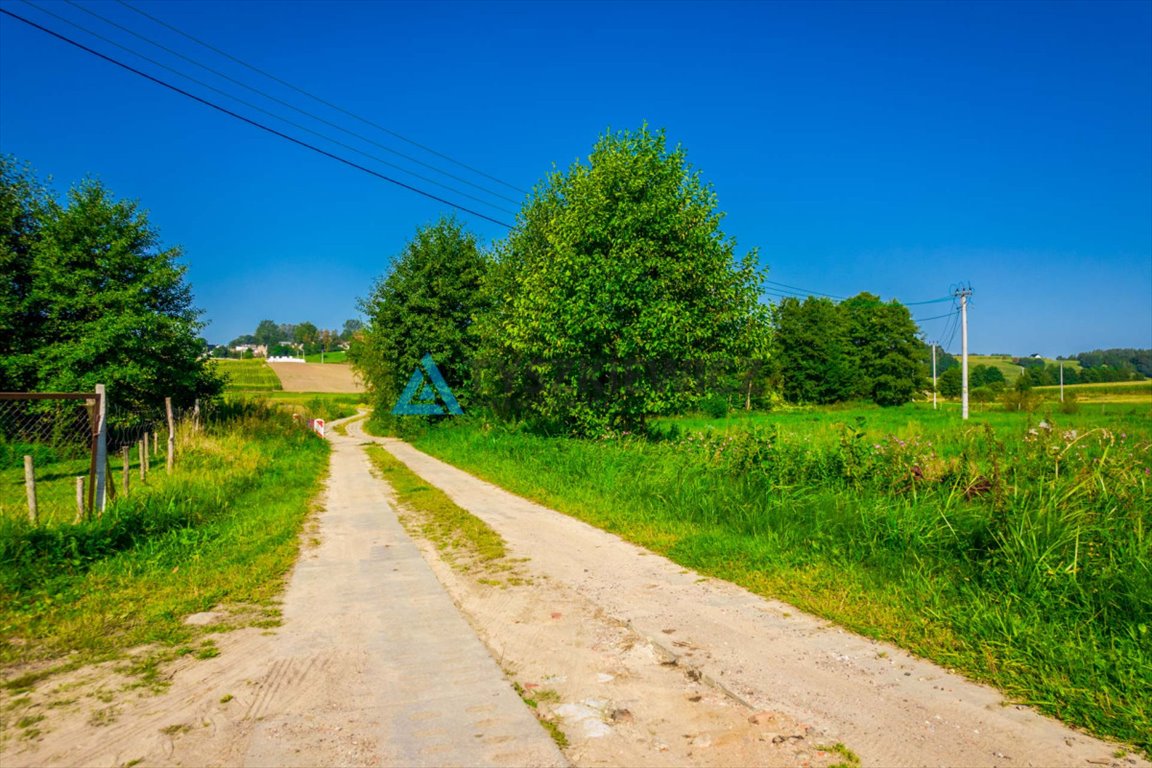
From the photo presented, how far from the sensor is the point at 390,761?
3059mm

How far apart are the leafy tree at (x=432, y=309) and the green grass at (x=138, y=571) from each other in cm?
1868

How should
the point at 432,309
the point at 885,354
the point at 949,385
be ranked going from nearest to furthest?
1. the point at 432,309
2. the point at 885,354
3. the point at 949,385

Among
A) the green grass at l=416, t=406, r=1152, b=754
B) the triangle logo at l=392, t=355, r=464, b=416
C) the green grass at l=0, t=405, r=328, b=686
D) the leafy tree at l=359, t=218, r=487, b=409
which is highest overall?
the leafy tree at l=359, t=218, r=487, b=409

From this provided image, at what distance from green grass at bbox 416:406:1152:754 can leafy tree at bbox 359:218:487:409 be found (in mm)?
20212

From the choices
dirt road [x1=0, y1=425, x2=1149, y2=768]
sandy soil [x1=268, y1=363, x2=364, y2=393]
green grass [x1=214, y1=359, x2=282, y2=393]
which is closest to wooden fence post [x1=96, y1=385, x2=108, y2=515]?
dirt road [x1=0, y1=425, x2=1149, y2=768]

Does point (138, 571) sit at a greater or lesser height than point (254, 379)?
lesser

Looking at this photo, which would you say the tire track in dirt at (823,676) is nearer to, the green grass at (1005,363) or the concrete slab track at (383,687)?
the concrete slab track at (383,687)

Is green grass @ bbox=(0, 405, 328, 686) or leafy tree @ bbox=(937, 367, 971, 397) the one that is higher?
leafy tree @ bbox=(937, 367, 971, 397)

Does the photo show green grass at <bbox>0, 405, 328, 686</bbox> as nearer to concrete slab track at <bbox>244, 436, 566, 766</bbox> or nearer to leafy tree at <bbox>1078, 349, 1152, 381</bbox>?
concrete slab track at <bbox>244, 436, 566, 766</bbox>

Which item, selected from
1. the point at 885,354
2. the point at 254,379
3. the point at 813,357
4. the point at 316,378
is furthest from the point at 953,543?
the point at 316,378

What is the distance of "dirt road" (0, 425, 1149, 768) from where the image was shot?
315 cm

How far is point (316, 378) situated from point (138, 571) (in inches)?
3752

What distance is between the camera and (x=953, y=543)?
6.11 metres

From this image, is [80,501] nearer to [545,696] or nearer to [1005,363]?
[545,696]
